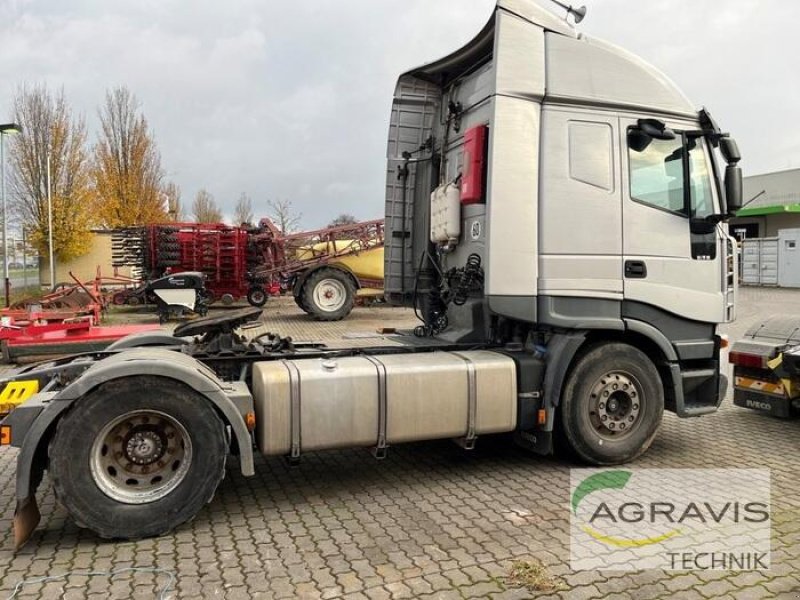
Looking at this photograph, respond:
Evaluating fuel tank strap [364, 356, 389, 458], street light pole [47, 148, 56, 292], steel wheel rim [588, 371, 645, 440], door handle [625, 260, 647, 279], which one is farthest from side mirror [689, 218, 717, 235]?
street light pole [47, 148, 56, 292]

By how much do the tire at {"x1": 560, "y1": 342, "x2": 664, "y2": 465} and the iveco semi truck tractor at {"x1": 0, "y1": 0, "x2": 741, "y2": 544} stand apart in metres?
0.01

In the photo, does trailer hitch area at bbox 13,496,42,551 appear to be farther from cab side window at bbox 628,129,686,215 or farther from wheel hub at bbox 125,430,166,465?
cab side window at bbox 628,129,686,215

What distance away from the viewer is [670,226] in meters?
5.60

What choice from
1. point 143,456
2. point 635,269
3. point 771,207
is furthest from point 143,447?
point 771,207

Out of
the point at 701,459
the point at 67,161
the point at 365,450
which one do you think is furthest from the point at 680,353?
the point at 67,161

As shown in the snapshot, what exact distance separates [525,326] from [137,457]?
10.6ft

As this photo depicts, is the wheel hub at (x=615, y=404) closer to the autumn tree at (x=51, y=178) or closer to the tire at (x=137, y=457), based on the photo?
the tire at (x=137, y=457)

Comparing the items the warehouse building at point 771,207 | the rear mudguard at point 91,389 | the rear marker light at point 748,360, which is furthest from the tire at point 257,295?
the warehouse building at point 771,207

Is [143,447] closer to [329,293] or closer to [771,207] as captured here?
[329,293]

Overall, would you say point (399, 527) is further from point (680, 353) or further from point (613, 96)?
point (613, 96)

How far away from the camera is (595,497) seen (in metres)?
4.92

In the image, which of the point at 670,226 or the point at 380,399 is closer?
the point at 380,399

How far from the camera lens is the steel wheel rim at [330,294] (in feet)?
57.9

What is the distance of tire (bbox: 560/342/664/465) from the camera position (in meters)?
5.40
